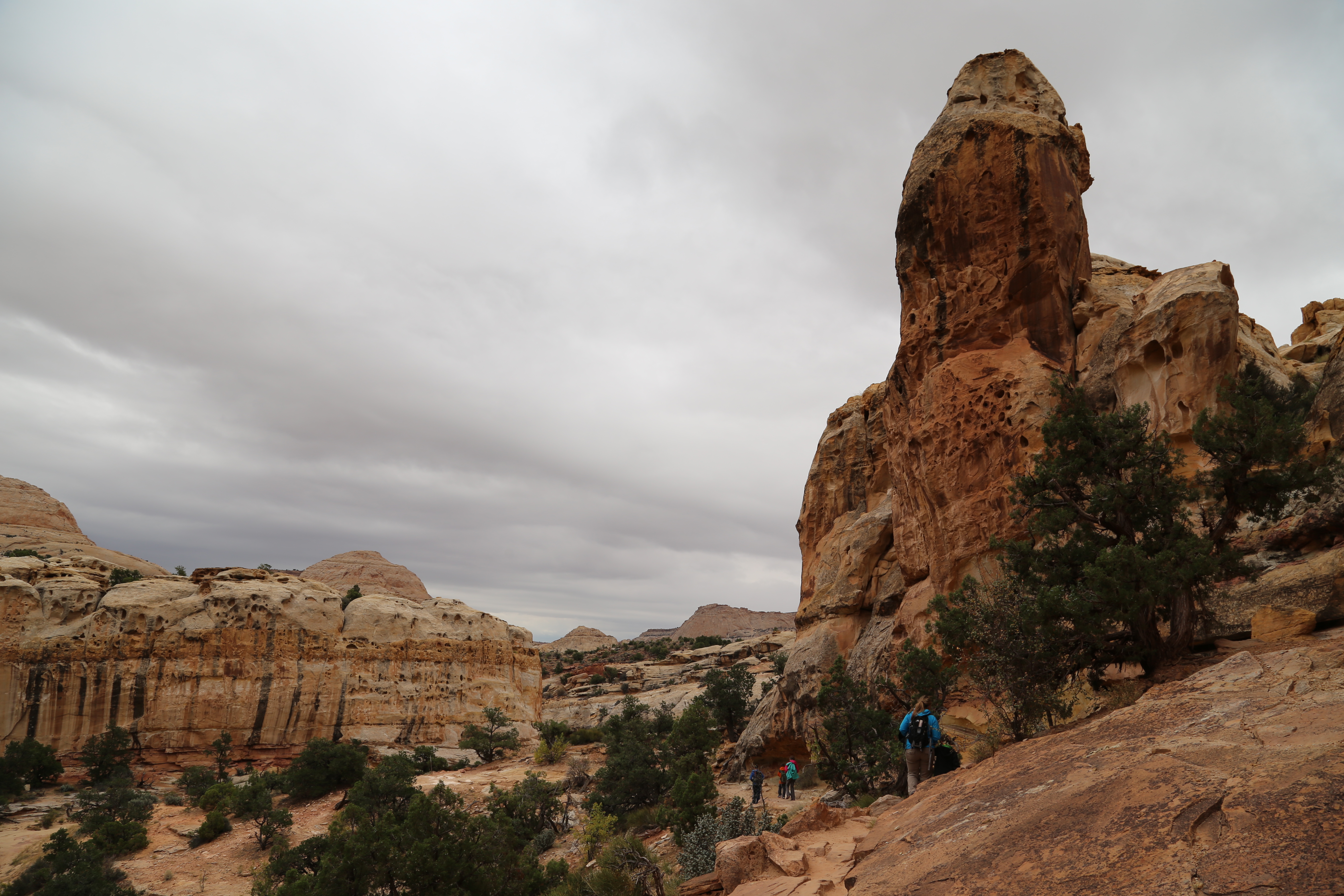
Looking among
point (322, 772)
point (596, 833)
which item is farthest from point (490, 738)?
point (596, 833)

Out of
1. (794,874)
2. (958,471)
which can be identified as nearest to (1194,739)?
(794,874)

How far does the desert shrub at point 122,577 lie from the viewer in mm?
39750

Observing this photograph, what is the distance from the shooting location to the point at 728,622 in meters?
183

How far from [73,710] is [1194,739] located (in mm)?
44937

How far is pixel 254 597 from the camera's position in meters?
36.9

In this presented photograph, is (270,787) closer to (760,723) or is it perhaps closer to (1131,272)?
(760,723)

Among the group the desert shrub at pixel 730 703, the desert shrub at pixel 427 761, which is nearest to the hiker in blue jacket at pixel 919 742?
the desert shrub at pixel 730 703

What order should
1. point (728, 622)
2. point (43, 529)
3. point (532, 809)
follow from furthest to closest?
point (728, 622) → point (43, 529) → point (532, 809)

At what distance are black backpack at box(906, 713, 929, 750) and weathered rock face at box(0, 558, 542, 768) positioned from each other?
33325mm

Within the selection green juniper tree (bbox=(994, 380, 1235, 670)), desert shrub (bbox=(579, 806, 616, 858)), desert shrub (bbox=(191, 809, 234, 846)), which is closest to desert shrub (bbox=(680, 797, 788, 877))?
desert shrub (bbox=(579, 806, 616, 858))

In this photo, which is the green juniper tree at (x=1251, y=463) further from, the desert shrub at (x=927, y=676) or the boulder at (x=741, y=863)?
the boulder at (x=741, y=863)

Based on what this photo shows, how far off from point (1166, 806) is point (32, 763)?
42.9 metres

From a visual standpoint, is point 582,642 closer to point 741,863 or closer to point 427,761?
point 427,761

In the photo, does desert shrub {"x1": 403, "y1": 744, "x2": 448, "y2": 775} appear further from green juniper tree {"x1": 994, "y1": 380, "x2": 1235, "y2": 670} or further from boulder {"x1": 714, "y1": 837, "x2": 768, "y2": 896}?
green juniper tree {"x1": 994, "y1": 380, "x2": 1235, "y2": 670}
